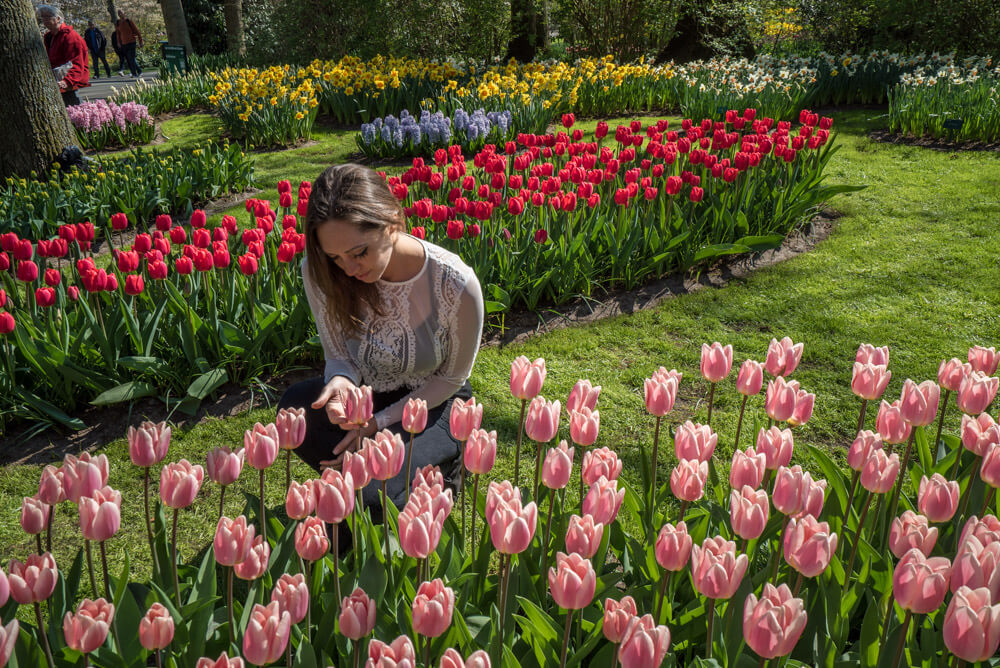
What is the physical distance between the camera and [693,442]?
5.27ft

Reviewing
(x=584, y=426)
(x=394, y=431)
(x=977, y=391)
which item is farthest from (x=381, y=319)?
(x=977, y=391)

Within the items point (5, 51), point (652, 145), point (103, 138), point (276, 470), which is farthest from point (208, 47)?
point (276, 470)

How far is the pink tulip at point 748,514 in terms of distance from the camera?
4.37 ft

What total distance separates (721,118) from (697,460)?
8.39m

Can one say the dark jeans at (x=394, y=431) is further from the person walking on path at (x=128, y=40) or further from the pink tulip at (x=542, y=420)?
the person walking on path at (x=128, y=40)

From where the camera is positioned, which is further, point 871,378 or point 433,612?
point 871,378

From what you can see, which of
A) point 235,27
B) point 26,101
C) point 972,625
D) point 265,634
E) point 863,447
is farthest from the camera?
point 235,27

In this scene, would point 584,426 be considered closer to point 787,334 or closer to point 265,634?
point 265,634

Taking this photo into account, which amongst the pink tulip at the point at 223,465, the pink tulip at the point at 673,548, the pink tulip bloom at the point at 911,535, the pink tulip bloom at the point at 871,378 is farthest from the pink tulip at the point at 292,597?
the pink tulip bloom at the point at 871,378

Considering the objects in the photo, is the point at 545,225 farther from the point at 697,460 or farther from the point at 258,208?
the point at 697,460

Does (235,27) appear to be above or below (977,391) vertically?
above

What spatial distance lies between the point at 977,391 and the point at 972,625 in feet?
2.81

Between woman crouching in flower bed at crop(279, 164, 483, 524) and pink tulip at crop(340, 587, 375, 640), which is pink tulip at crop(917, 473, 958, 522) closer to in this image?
pink tulip at crop(340, 587, 375, 640)

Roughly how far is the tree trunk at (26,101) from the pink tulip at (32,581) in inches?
277
